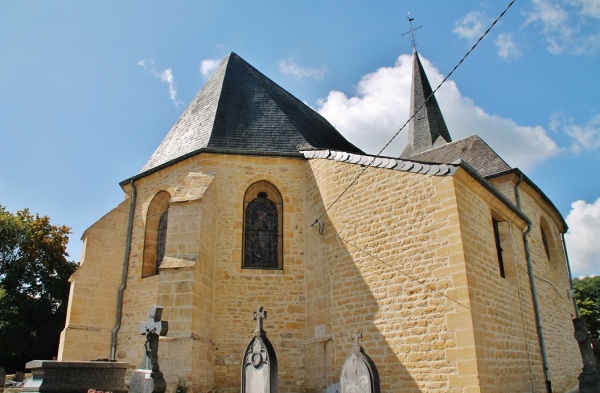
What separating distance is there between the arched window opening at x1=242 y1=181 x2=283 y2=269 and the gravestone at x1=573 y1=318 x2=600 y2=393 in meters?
6.30

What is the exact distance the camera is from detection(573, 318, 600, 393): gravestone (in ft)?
29.5

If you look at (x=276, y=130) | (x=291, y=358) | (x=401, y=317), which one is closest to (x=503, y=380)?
(x=401, y=317)

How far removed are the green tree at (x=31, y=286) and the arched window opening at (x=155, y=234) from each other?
34.8ft

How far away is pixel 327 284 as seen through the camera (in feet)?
30.5

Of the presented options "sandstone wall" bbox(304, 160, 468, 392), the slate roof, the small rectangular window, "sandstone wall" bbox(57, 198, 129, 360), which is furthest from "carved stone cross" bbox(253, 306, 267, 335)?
the slate roof

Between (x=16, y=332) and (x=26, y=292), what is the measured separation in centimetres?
269

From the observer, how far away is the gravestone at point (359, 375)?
615 cm

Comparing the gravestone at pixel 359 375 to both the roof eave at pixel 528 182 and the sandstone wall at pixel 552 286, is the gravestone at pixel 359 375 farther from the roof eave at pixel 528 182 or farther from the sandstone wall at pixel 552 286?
the roof eave at pixel 528 182

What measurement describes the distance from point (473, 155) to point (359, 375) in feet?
31.6

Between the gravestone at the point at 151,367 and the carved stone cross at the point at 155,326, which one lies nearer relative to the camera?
the gravestone at the point at 151,367

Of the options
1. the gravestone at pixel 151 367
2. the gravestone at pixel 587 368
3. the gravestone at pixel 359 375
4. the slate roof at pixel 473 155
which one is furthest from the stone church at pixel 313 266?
the gravestone at pixel 151 367

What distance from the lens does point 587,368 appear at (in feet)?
30.4

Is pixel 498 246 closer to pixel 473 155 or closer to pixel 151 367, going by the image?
pixel 473 155

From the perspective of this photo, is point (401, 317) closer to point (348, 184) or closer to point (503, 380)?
point (503, 380)
